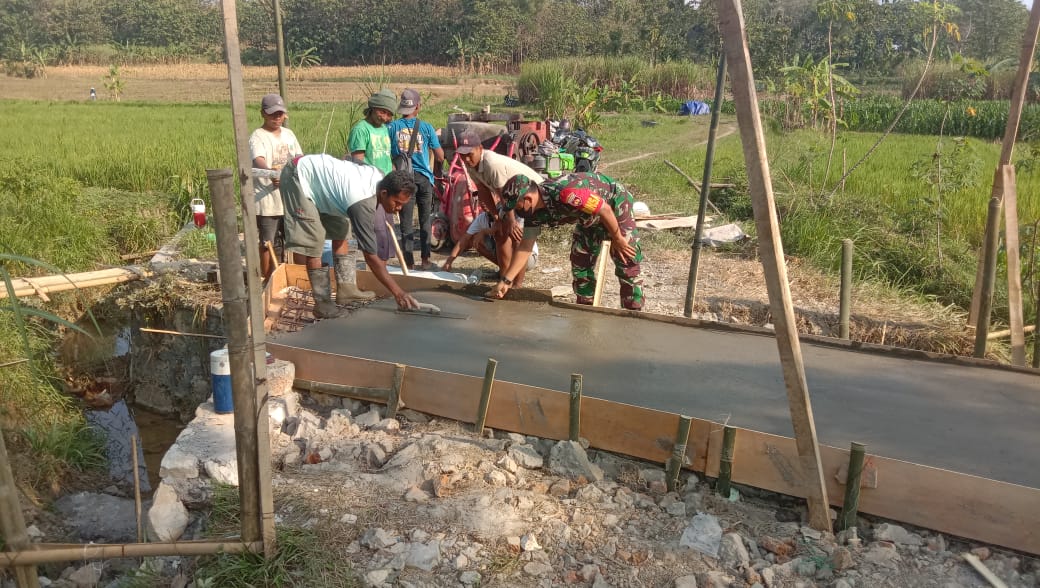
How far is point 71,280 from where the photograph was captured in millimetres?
4562

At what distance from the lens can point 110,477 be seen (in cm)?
472

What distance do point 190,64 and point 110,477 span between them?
3369 cm

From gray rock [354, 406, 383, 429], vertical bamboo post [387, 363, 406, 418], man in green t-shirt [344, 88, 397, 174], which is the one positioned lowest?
gray rock [354, 406, 383, 429]

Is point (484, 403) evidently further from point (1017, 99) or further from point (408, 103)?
point (1017, 99)

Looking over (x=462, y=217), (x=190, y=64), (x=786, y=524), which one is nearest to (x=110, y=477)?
(x=462, y=217)

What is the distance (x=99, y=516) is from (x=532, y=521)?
8.28 ft

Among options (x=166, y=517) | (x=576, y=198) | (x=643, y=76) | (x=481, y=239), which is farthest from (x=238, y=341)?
(x=643, y=76)

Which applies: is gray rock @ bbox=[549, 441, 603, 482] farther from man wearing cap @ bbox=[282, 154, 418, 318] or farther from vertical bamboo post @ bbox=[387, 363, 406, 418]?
man wearing cap @ bbox=[282, 154, 418, 318]

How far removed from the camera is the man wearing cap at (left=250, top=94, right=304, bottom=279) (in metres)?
5.16

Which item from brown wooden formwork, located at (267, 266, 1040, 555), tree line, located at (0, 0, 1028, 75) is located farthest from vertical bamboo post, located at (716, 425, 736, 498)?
tree line, located at (0, 0, 1028, 75)

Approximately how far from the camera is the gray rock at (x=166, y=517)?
3037 mm

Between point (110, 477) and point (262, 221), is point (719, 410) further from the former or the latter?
point (110, 477)

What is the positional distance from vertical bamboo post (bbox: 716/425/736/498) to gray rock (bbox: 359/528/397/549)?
1311mm

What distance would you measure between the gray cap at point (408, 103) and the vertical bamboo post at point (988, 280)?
413 cm
